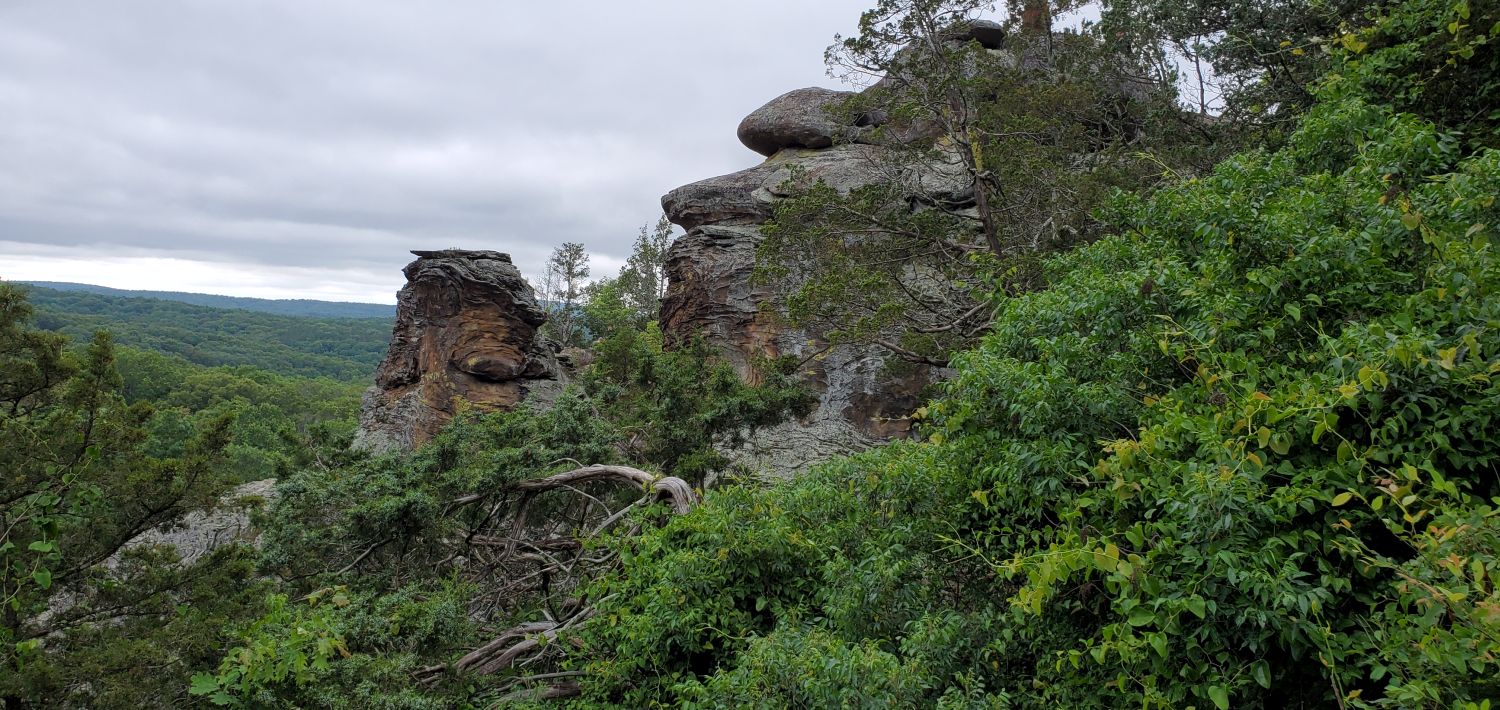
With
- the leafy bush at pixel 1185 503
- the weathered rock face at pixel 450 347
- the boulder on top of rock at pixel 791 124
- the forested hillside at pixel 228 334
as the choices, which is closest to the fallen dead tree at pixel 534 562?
the leafy bush at pixel 1185 503

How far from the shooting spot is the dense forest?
8.41ft

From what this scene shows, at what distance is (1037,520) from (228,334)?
109 meters

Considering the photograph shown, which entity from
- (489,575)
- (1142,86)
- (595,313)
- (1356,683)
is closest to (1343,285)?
(1356,683)

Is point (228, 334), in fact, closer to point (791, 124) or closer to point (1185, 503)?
point (791, 124)

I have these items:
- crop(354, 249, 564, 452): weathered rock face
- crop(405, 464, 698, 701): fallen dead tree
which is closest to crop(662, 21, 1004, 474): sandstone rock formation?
crop(354, 249, 564, 452): weathered rock face

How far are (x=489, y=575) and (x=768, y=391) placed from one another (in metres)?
6.03

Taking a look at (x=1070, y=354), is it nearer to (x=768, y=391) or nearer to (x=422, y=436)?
(x=768, y=391)

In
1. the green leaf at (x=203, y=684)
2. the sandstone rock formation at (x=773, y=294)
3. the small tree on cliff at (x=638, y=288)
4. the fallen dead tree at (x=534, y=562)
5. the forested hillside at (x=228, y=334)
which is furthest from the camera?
the forested hillside at (x=228, y=334)

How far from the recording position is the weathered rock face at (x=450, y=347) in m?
18.1

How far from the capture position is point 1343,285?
11.2 ft

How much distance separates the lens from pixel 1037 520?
12.8 feet

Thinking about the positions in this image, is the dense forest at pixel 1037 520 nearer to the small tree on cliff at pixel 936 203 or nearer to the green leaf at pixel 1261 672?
the green leaf at pixel 1261 672

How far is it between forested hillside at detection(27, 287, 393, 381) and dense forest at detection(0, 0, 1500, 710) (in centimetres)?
6760

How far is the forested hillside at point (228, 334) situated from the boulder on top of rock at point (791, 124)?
59868 millimetres
